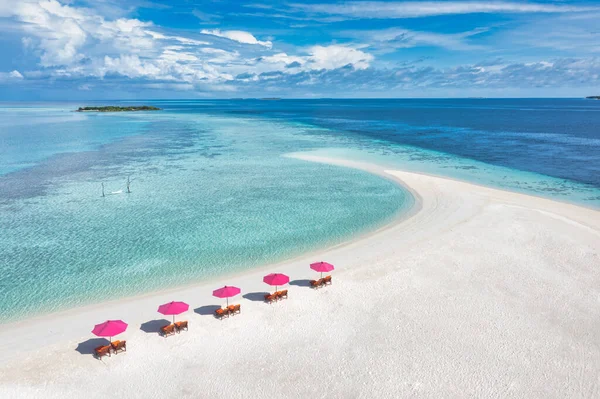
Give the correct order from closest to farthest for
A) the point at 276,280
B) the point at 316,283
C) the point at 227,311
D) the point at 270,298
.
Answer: the point at 227,311
the point at 276,280
the point at 270,298
the point at 316,283

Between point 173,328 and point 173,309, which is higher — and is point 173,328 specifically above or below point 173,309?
below

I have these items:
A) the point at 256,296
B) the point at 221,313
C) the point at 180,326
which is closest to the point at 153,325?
the point at 180,326

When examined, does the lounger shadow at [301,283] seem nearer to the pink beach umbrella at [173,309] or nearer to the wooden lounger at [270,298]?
the wooden lounger at [270,298]

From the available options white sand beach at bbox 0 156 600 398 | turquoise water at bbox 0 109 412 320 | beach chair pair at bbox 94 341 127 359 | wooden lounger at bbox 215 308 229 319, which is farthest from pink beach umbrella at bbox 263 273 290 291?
beach chair pair at bbox 94 341 127 359

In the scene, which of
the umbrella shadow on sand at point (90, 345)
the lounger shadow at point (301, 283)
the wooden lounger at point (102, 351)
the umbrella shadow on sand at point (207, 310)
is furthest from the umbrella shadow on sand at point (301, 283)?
the wooden lounger at point (102, 351)

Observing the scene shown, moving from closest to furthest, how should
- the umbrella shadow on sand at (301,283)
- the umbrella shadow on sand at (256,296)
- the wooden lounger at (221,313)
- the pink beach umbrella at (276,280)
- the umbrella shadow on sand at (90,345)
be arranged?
1. the umbrella shadow on sand at (90,345)
2. the wooden lounger at (221,313)
3. the pink beach umbrella at (276,280)
4. the umbrella shadow on sand at (256,296)
5. the umbrella shadow on sand at (301,283)

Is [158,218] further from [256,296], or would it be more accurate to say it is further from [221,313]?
[221,313]
